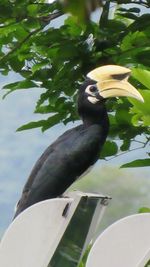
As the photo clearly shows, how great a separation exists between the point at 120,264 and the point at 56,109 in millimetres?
764

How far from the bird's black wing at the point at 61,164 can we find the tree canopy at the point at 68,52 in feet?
0.15

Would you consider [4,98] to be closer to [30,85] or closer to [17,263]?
[30,85]

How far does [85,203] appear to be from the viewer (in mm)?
1314

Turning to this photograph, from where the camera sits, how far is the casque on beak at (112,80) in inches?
60.6

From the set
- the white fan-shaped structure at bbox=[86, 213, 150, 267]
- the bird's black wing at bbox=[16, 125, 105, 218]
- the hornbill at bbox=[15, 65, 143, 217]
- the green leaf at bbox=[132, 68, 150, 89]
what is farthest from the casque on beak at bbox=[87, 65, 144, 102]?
the white fan-shaped structure at bbox=[86, 213, 150, 267]

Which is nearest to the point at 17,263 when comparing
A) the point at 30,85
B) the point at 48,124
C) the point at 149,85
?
the point at 149,85

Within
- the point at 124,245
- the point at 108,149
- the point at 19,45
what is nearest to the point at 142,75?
the point at 124,245

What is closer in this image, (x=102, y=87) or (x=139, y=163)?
(x=139, y=163)

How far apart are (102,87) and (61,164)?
0.91 feet

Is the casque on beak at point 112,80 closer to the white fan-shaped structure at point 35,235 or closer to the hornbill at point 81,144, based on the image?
the hornbill at point 81,144

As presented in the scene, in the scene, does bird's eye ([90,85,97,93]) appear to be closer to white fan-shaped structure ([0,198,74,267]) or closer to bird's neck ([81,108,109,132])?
bird's neck ([81,108,109,132])

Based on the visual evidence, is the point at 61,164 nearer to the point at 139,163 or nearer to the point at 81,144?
the point at 81,144

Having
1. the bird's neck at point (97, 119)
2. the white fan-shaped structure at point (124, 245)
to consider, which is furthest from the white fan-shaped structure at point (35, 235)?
the bird's neck at point (97, 119)

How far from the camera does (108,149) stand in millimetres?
1639
